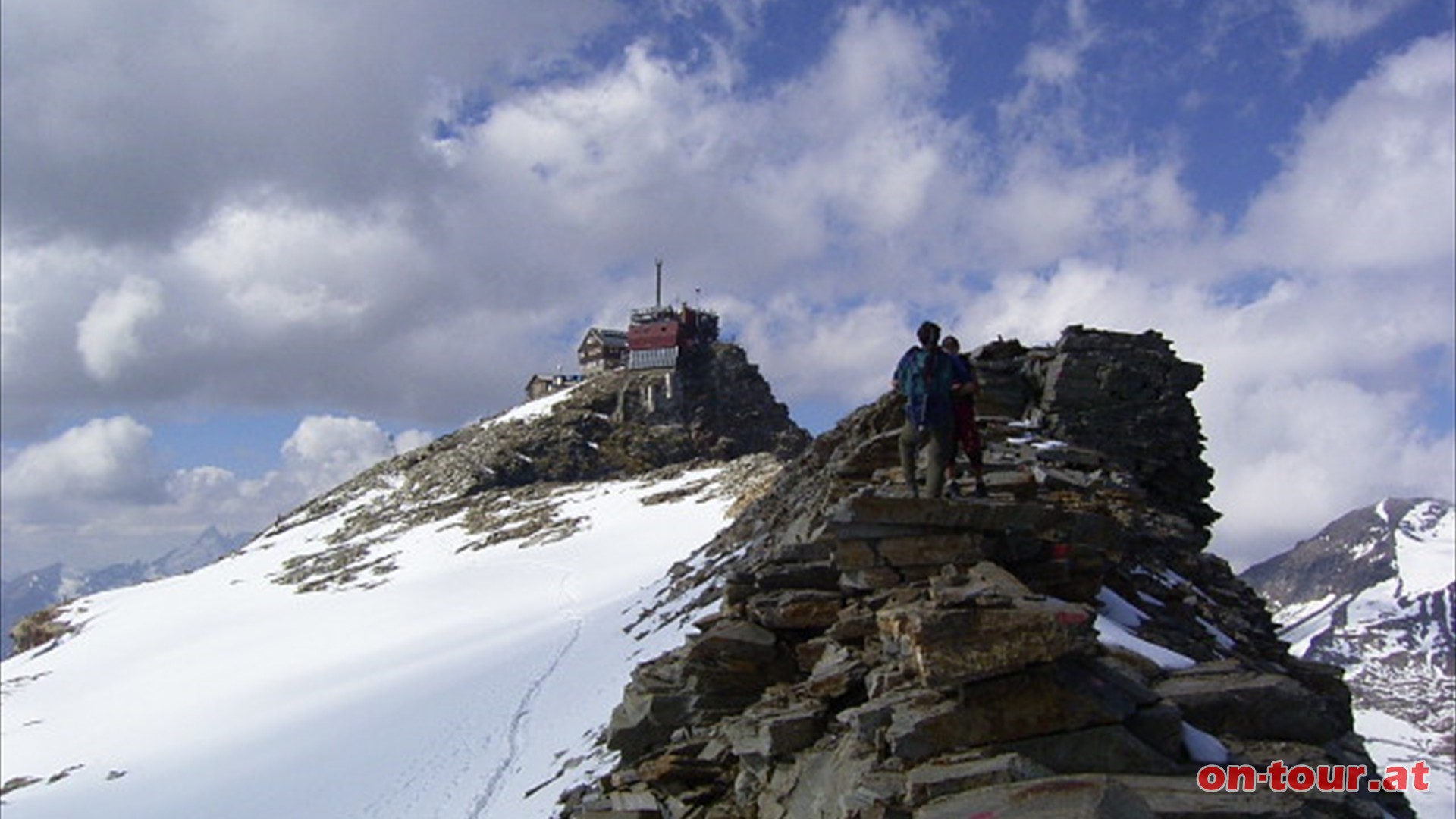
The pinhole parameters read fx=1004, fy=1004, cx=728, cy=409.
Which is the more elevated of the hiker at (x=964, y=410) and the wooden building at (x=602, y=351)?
the wooden building at (x=602, y=351)

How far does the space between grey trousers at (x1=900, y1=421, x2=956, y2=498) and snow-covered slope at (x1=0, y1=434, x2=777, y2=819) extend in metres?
8.46

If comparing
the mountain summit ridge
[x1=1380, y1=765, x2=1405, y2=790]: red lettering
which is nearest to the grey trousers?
the mountain summit ridge

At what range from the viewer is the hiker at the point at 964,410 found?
1348 centimetres

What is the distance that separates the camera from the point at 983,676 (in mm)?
9016

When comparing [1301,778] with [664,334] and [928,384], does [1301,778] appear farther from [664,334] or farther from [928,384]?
[664,334]

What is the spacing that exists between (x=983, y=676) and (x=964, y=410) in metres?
5.74

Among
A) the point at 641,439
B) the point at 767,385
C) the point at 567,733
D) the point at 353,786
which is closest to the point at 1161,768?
the point at 567,733

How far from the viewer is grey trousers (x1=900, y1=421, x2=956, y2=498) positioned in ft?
42.6

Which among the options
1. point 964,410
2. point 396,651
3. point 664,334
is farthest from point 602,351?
point 964,410

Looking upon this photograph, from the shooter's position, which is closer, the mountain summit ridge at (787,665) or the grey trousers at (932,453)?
the mountain summit ridge at (787,665)

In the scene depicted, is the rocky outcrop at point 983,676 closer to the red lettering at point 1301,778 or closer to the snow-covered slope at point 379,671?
the red lettering at point 1301,778

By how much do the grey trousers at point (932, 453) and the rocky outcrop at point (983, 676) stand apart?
44 cm

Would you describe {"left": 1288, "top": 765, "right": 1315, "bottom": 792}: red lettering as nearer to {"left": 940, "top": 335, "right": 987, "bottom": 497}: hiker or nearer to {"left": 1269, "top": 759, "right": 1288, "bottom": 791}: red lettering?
{"left": 1269, "top": 759, "right": 1288, "bottom": 791}: red lettering

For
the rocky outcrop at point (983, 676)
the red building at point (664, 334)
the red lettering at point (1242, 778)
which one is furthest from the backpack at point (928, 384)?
the red building at point (664, 334)
